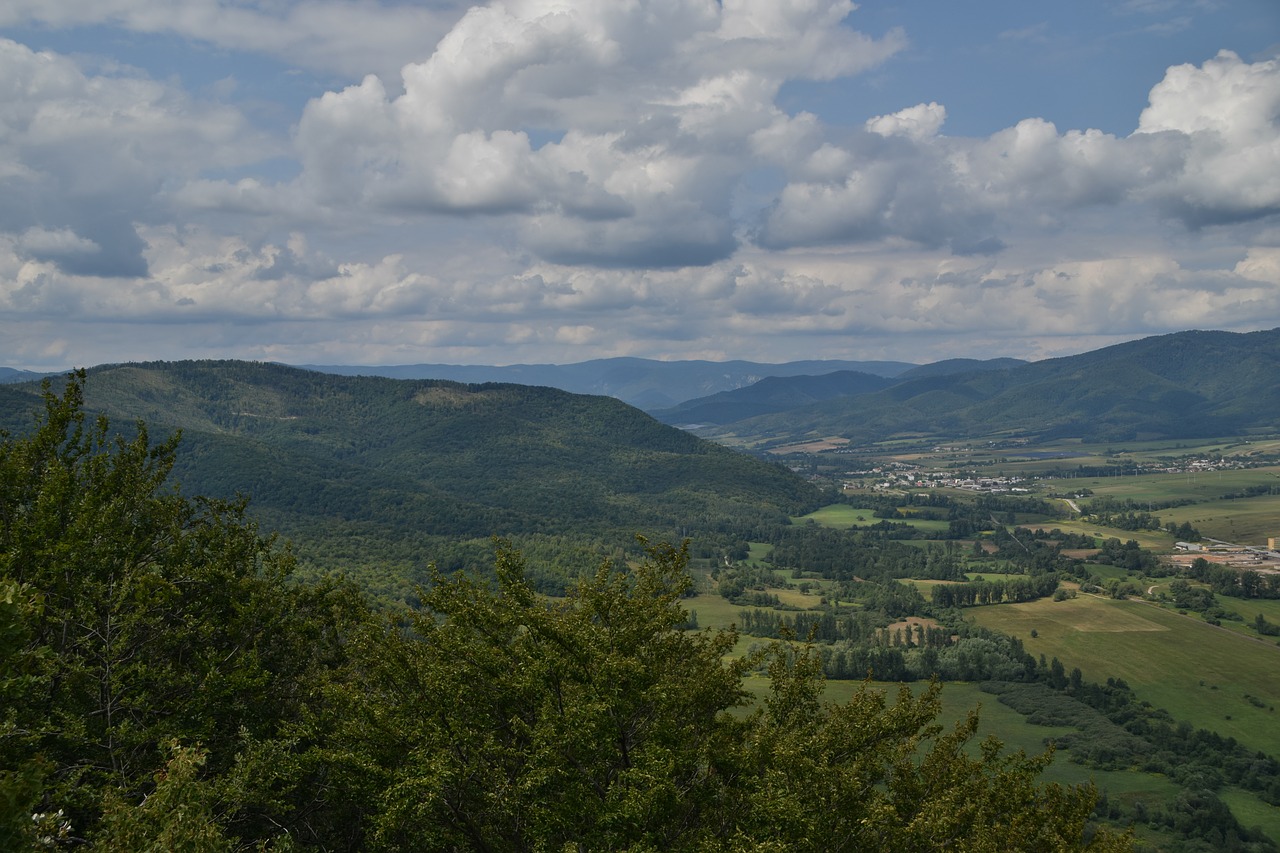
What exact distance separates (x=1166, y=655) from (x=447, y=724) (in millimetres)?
143315

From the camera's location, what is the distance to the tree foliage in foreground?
70.9ft

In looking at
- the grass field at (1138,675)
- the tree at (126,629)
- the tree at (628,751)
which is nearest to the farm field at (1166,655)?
the grass field at (1138,675)

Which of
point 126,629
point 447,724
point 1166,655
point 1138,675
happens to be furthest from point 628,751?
point 1166,655

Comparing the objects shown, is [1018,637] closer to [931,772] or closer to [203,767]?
[931,772]

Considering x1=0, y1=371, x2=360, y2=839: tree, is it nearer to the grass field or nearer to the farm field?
the grass field

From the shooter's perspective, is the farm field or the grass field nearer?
the grass field

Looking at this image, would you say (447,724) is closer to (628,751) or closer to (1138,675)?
(628,751)

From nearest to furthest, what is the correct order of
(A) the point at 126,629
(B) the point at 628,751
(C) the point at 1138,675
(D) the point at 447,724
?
(B) the point at 628,751, (A) the point at 126,629, (D) the point at 447,724, (C) the point at 1138,675

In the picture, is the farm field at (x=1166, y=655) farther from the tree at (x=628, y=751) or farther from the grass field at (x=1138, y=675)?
the tree at (x=628, y=751)

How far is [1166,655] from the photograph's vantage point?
133375 millimetres

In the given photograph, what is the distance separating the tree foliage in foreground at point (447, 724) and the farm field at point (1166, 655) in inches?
4155

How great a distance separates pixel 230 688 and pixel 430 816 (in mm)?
8417

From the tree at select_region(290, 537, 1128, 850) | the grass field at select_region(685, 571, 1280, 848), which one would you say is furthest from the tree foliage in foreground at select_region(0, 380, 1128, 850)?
the grass field at select_region(685, 571, 1280, 848)

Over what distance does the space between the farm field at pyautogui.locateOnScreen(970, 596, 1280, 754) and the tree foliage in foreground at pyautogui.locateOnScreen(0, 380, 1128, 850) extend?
4155 inches
